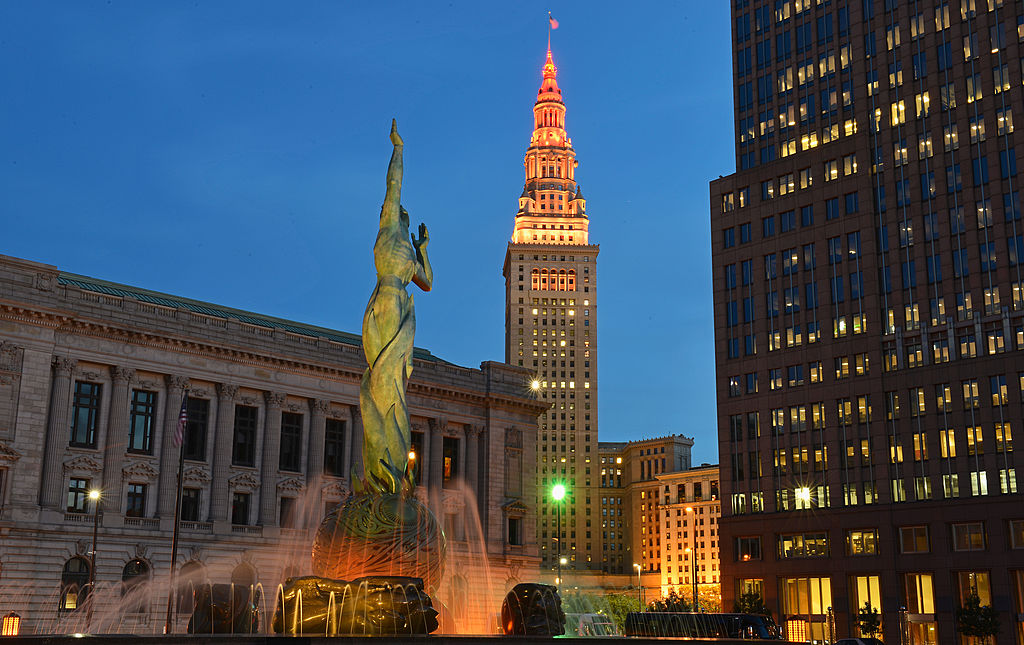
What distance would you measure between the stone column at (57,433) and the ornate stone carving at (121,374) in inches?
105

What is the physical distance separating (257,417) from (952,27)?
61690mm

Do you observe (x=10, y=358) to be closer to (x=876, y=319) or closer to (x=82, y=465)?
(x=82, y=465)

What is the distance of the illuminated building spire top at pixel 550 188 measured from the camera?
17400 centimetres

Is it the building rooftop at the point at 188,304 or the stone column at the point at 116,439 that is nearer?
the stone column at the point at 116,439

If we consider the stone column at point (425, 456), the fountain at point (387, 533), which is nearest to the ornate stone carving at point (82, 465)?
the stone column at point (425, 456)

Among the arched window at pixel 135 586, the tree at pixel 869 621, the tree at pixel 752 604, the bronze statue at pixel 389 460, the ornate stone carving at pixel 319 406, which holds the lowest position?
the tree at pixel 869 621

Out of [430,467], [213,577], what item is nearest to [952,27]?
[430,467]

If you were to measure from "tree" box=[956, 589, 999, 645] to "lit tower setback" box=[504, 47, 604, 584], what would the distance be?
9108cm

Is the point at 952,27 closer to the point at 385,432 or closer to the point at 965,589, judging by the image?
the point at 965,589

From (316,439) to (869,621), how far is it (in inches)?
1624

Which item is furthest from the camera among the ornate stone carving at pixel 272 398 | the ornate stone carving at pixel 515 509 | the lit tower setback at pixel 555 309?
the lit tower setback at pixel 555 309

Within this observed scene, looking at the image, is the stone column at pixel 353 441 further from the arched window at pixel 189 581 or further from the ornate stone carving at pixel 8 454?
the ornate stone carving at pixel 8 454

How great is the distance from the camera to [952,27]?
84.3 m

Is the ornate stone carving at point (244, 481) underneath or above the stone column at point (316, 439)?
underneath
